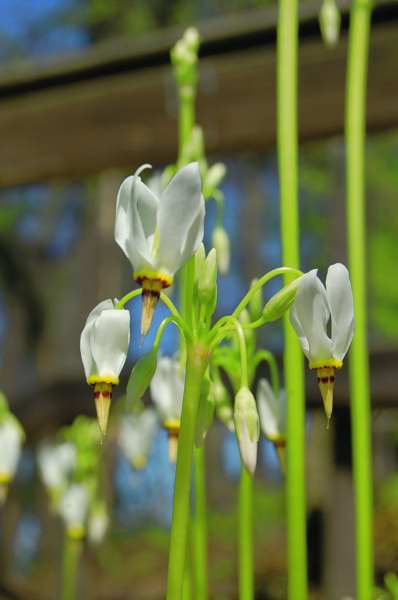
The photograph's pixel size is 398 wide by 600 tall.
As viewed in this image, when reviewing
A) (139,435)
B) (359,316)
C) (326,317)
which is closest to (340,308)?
(326,317)

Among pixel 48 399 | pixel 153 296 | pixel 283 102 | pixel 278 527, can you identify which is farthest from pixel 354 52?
pixel 278 527

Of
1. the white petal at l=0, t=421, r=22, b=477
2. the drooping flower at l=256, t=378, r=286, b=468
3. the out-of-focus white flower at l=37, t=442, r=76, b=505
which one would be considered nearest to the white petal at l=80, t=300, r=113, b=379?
the drooping flower at l=256, t=378, r=286, b=468

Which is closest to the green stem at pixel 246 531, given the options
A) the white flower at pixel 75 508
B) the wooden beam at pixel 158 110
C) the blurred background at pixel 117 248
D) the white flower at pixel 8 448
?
the blurred background at pixel 117 248

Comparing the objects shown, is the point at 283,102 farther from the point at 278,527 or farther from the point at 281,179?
the point at 278,527

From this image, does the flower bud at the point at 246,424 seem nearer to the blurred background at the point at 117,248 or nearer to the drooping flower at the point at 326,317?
the drooping flower at the point at 326,317

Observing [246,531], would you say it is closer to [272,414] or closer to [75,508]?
[272,414]

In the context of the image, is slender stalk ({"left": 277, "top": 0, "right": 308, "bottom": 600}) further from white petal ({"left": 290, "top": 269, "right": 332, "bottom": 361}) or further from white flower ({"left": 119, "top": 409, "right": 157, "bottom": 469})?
white flower ({"left": 119, "top": 409, "right": 157, "bottom": 469})
